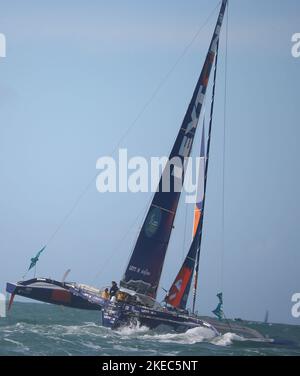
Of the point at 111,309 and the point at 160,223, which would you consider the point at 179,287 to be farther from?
the point at 111,309

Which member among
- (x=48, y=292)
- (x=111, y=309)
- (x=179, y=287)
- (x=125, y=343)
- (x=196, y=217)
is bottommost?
(x=125, y=343)

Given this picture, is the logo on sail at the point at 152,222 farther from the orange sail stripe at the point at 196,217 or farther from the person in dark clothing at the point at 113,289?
the person in dark clothing at the point at 113,289

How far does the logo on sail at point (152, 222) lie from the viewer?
94.7ft

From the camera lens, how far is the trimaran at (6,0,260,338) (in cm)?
2638

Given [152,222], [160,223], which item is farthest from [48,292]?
[160,223]

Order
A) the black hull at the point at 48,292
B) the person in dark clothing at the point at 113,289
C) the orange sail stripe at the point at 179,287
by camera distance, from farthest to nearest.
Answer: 1. the orange sail stripe at the point at 179,287
2. the black hull at the point at 48,292
3. the person in dark clothing at the point at 113,289

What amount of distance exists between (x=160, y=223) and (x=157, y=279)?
2.55 metres

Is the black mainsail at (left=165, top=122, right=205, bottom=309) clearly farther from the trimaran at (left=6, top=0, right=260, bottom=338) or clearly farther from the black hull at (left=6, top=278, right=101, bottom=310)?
the black hull at (left=6, top=278, right=101, bottom=310)

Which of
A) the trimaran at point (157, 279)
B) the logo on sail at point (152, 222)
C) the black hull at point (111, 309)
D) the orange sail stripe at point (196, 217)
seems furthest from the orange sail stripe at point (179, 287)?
the logo on sail at point (152, 222)

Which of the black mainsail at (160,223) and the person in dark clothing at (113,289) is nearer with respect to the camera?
the person in dark clothing at (113,289)

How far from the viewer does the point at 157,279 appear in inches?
1142

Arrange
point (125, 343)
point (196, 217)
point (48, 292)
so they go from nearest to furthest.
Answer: point (125, 343) < point (48, 292) < point (196, 217)
